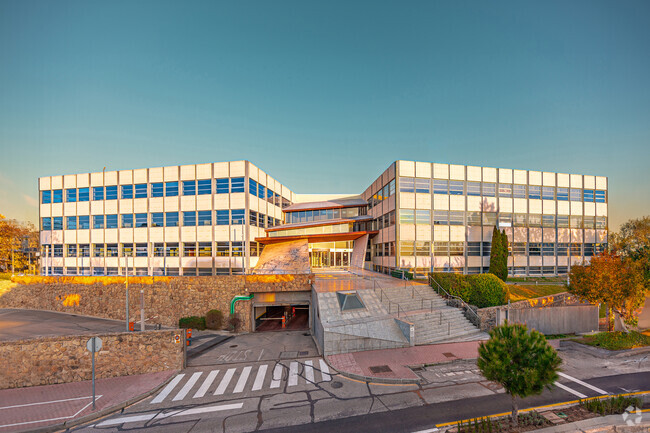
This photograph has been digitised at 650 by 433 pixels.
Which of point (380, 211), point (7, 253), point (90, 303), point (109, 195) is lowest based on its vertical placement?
point (90, 303)

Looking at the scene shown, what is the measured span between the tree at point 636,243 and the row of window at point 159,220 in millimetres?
37157

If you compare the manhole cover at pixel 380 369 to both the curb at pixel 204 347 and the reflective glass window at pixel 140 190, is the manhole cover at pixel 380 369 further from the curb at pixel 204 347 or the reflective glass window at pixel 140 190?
the reflective glass window at pixel 140 190

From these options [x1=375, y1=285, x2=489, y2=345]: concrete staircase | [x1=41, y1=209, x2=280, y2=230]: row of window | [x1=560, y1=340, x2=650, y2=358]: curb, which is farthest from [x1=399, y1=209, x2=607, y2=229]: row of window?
[x1=41, y1=209, x2=280, y2=230]: row of window

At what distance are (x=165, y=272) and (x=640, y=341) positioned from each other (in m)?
45.8

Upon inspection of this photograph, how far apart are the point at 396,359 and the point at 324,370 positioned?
4259mm

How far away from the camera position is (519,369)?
8.37m

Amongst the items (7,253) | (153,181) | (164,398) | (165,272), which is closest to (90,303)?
(165,272)

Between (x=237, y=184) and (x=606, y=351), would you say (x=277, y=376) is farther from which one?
(x=237, y=184)

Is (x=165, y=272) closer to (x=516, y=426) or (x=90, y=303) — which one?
(x=90, y=303)

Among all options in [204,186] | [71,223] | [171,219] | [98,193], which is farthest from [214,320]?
[71,223]

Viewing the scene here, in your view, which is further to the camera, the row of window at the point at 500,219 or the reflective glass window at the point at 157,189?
the reflective glass window at the point at 157,189

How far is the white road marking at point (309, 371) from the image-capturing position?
45.2 feet

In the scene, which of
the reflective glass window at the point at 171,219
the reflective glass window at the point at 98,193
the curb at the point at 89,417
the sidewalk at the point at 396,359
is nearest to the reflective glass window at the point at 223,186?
the reflective glass window at the point at 171,219

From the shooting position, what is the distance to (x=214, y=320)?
24.0 m
